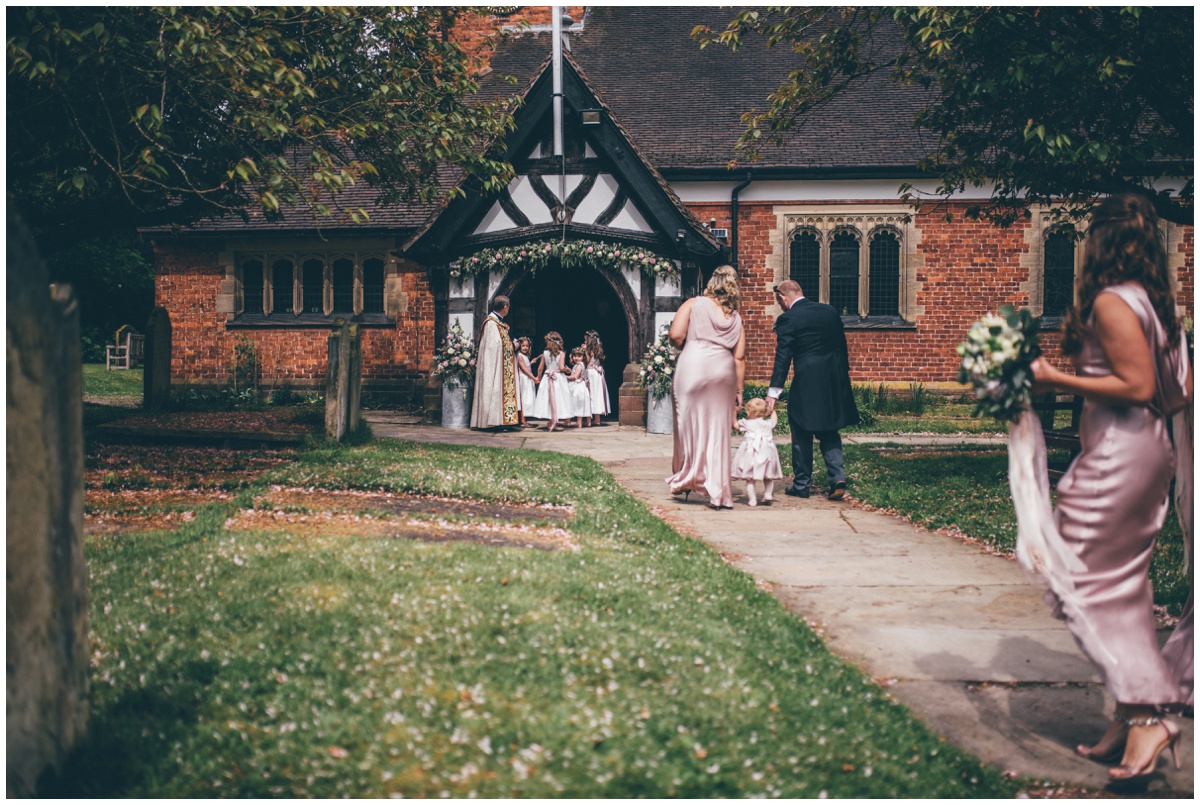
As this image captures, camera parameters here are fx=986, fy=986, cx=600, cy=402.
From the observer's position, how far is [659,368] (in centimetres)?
1586

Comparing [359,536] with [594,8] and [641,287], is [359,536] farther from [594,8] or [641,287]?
[594,8]

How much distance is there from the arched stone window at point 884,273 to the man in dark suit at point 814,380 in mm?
11816

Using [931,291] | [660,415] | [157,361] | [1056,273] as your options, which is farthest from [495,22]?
[1056,273]

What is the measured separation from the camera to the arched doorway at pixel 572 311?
22.0m

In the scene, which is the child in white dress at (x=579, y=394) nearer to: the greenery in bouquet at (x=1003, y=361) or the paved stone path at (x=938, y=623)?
the paved stone path at (x=938, y=623)

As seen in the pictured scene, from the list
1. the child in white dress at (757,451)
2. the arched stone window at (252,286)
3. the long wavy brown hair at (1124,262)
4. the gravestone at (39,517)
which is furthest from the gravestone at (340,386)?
the arched stone window at (252,286)

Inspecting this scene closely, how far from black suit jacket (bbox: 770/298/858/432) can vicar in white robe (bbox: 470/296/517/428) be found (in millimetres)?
6924

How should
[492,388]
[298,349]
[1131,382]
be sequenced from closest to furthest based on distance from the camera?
[1131,382] < [492,388] < [298,349]

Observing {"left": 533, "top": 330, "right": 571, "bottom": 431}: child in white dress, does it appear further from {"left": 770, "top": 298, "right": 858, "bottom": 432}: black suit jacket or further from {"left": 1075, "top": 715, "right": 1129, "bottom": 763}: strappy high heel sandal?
{"left": 1075, "top": 715, "right": 1129, "bottom": 763}: strappy high heel sandal

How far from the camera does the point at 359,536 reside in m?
6.17

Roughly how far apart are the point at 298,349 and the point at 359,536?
54.1ft

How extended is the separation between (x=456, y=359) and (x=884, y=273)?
9.75 metres

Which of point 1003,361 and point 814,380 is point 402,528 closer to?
point 1003,361

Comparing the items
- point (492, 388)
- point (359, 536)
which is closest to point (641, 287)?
point (492, 388)
